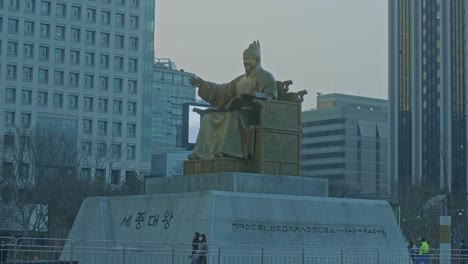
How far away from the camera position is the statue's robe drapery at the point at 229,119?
29.7 metres

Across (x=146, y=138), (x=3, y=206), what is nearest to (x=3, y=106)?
(x=146, y=138)

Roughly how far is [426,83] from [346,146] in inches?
1129

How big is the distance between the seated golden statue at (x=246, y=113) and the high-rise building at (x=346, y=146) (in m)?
143

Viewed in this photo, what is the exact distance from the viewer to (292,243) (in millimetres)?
28828

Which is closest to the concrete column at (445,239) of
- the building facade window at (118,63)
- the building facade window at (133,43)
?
the building facade window at (118,63)

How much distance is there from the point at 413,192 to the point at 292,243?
47.5 metres

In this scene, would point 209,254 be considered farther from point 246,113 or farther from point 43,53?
point 43,53

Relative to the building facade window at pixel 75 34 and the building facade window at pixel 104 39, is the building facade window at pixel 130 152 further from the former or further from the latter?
the building facade window at pixel 75 34

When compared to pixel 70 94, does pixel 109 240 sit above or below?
below

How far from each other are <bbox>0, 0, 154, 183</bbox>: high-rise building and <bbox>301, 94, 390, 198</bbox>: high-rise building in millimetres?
70013

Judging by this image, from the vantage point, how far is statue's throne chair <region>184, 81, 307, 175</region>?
29719mm

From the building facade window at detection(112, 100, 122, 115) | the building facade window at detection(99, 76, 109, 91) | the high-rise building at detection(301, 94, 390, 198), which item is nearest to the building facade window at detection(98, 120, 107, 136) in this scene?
the building facade window at detection(112, 100, 122, 115)

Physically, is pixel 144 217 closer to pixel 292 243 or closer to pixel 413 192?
pixel 292 243

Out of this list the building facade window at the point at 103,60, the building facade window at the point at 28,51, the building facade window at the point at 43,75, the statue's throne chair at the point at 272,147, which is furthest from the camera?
the building facade window at the point at 103,60
